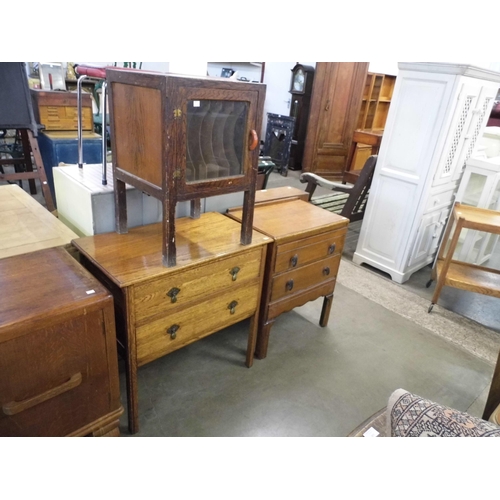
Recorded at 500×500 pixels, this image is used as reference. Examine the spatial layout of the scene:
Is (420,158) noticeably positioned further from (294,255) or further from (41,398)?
(41,398)

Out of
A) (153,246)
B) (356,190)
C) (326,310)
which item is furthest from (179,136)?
(356,190)

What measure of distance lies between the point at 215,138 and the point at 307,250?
79cm

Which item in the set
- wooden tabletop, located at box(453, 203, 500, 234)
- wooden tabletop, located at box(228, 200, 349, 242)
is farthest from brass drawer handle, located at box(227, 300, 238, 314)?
wooden tabletop, located at box(453, 203, 500, 234)

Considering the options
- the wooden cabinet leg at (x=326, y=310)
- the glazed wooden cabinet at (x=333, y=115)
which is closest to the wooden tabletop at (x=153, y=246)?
the wooden cabinet leg at (x=326, y=310)

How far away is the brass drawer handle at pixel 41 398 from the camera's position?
1036 millimetres

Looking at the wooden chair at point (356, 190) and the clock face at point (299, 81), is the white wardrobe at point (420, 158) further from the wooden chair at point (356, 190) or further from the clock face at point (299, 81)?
the clock face at point (299, 81)

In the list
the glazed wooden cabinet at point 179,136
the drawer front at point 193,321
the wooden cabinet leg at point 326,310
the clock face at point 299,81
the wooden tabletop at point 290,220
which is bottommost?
the wooden cabinet leg at point 326,310

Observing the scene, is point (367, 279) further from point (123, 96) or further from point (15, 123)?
point (15, 123)

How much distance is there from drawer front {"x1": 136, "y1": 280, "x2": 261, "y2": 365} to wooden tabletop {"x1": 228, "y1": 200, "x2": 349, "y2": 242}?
0.90 feet

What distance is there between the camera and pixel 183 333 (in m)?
1.56

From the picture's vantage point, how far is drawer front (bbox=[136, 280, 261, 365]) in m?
1.44

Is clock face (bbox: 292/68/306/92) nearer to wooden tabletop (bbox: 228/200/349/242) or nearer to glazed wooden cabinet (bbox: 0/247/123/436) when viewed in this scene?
wooden tabletop (bbox: 228/200/349/242)

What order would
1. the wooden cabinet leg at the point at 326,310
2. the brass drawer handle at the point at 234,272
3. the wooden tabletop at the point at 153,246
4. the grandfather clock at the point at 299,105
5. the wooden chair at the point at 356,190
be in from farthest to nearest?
the grandfather clock at the point at 299,105
the wooden chair at the point at 356,190
the wooden cabinet leg at the point at 326,310
the brass drawer handle at the point at 234,272
the wooden tabletop at the point at 153,246

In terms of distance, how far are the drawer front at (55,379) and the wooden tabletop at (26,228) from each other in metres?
0.46
